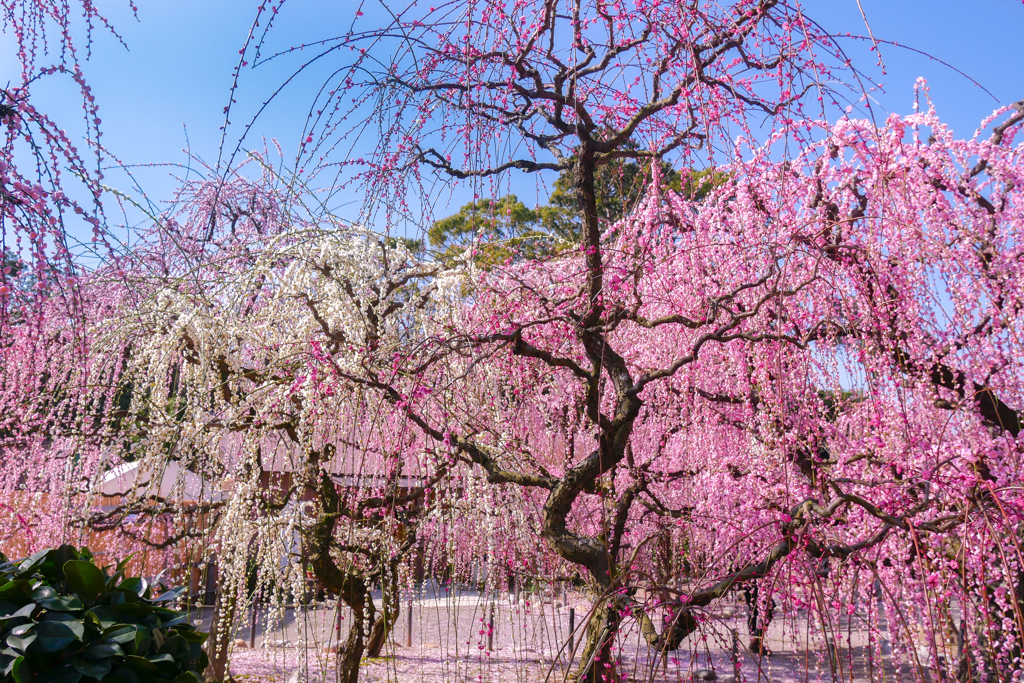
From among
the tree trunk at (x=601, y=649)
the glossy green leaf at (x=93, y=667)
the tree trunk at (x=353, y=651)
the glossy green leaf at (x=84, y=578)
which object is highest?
the glossy green leaf at (x=84, y=578)

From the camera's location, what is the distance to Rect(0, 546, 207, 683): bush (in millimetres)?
1485

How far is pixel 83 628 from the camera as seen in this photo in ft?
5.04

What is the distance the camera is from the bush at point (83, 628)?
1485mm

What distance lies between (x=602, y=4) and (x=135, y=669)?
80.6 inches

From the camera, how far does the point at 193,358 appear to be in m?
3.64

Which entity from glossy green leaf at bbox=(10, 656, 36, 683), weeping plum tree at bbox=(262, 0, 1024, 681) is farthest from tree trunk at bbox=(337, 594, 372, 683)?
glossy green leaf at bbox=(10, 656, 36, 683)

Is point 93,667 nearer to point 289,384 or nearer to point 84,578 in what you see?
point 84,578

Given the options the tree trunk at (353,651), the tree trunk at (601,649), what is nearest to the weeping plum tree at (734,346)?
the tree trunk at (601,649)

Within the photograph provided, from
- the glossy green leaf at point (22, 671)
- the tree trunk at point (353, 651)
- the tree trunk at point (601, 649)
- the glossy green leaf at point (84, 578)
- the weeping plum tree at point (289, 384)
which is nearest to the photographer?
the glossy green leaf at point (22, 671)

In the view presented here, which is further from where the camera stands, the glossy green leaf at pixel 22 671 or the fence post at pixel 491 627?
the fence post at pixel 491 627

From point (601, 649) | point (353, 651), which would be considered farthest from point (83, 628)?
point (353, 651)

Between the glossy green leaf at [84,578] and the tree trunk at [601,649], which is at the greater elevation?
the glossy green leaf at [84,578]

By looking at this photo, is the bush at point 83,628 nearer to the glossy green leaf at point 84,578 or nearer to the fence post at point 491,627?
the glossy green leaf at point 84,578

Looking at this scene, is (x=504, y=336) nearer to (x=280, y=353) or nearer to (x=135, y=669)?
(x=135, y=669)
